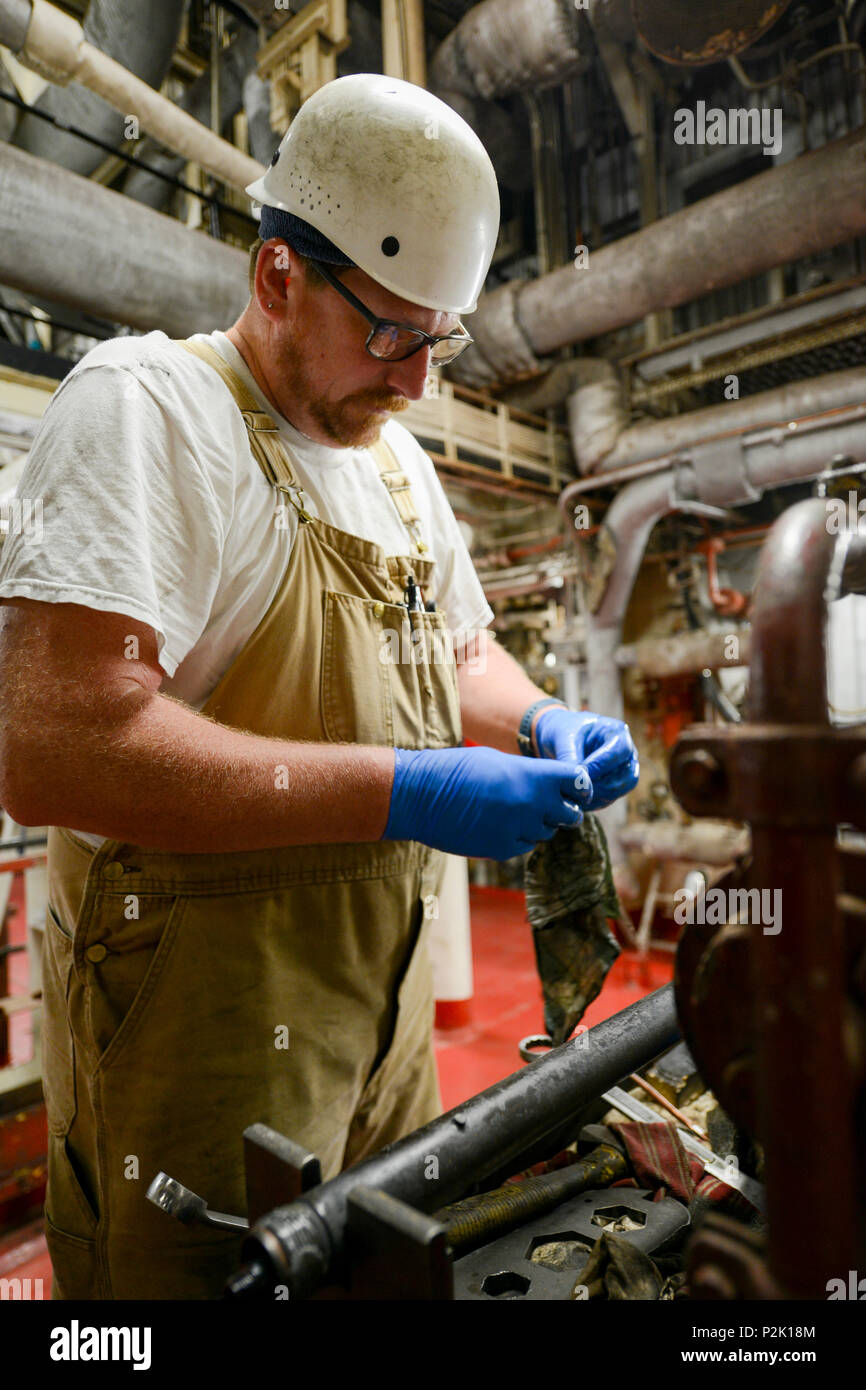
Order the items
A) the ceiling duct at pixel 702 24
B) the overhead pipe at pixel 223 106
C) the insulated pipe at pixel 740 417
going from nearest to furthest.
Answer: the ceiling duct at pixel 702 24
the insulated pipe at pixel 740 417
the overhead pipe at pixel 223 106

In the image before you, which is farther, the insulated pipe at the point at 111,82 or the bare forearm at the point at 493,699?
the insulated pipe at the point at 111,82

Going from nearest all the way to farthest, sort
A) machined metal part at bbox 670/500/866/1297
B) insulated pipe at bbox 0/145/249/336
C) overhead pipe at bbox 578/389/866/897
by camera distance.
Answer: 1. machined metal part at bbox 670/500/866/1297
2. insulated pipe at bbox 0/145/249/336
3. overhead pipe at bbox 578/389/866/897

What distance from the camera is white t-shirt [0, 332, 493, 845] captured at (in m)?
0.98

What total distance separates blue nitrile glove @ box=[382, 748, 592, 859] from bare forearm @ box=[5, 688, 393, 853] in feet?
0.31

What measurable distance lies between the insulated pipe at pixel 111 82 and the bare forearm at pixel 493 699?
2.57m

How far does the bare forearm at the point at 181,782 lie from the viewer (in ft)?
3.18

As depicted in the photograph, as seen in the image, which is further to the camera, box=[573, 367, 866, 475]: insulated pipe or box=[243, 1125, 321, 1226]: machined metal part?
box=[573, 367, 866, 475]: insulated pipe

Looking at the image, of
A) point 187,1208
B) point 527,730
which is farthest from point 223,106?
point 187,1208

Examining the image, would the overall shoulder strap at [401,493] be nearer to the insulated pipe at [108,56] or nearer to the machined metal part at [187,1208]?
the machined metal part at [187,1208]

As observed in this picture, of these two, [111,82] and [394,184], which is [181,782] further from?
[111,82]

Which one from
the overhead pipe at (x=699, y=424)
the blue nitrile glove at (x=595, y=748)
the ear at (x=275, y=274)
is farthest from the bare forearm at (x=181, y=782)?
the overhead pipe at (x=699, y=424)

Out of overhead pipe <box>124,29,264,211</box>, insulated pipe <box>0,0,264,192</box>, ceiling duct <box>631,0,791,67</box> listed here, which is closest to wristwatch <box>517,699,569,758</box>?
insulated pipe <box>0,0,264,192</box>

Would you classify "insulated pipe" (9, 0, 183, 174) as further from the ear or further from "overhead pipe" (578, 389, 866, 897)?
"overhead pipe" (578, 389, 866, 897)

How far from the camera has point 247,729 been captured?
1230 millimetres
